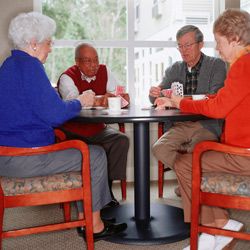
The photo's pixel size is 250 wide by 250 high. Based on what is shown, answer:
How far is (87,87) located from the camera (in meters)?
2.70

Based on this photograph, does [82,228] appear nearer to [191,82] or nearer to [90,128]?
[90,128]

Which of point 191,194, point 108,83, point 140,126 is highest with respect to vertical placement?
point 108,83

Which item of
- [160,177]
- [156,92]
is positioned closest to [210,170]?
[156,92]

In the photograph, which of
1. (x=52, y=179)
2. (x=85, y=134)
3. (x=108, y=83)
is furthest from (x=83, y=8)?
(x=52, y=179)

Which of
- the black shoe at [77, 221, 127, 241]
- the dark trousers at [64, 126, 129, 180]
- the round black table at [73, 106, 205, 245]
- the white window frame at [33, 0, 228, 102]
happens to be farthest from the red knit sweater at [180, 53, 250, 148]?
the white window frame at [33, 0, 228, 102]

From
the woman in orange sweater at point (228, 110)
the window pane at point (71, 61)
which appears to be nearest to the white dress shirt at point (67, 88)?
the window pane at point (71, 61)

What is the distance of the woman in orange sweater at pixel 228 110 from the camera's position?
5.17 feet

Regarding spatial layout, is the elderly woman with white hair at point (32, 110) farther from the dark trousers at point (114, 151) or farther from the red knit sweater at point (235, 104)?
the dark trousers at point (114, 151)

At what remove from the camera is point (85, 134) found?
103 inches

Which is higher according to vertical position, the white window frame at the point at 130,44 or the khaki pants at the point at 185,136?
the white window frame at the point at 130,44

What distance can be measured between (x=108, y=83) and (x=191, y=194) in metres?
1.39

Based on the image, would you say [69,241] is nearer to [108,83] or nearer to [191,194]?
[191,194]

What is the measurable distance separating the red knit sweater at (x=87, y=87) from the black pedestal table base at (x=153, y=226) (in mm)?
579

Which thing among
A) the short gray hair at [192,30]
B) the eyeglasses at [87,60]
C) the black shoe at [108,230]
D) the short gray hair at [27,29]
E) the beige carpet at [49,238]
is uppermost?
the short gray hair at [192,30]
